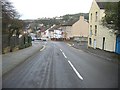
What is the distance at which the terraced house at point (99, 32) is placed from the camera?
42.0 metres

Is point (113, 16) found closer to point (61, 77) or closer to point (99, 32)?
point (61, 77)

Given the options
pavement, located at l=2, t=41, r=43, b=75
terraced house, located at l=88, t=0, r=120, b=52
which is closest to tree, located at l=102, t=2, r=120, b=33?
pavement, located at l=2, t=41, r=43, b=75

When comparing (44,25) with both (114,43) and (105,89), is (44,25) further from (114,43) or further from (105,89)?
(105,89)

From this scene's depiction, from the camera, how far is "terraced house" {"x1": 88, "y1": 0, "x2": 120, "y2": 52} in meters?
42.0

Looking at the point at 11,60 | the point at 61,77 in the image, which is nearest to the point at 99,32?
the point at 11,60

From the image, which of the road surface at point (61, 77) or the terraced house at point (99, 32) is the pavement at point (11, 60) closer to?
the road surface at point (61, 77)

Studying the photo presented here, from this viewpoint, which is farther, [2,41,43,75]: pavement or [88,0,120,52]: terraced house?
[88,0,120,52]: terraced house

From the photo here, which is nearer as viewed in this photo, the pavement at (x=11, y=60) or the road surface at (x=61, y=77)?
the road surface at (x=61, y=77)

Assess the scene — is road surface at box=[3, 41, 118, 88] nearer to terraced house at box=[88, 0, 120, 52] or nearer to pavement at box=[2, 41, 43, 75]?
pavement at box=[2, 41, 43, 75]

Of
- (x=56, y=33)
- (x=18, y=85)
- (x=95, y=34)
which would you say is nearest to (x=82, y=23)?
(x=56, y=33)

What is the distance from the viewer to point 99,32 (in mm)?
48344

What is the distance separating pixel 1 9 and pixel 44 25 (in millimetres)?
174055

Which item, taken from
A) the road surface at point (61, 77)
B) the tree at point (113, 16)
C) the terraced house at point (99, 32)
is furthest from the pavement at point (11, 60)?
the terraced house at point (99, 32)

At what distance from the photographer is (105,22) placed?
29.1m
